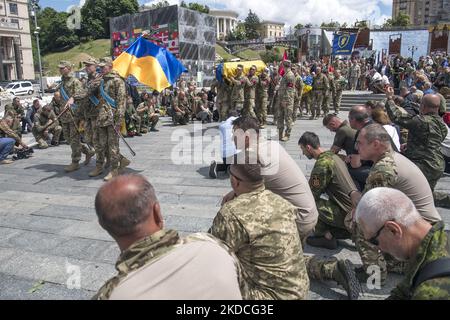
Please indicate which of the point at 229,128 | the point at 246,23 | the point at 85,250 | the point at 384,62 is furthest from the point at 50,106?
the point at 246,23

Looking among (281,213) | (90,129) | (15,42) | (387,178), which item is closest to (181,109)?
(90,129)

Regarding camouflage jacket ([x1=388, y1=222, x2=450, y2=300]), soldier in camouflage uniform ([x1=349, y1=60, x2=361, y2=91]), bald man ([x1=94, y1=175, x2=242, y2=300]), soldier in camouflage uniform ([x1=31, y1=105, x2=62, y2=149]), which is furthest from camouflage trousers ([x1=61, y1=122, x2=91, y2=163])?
soldier in camouflage uniform ([x1=349, y1=60, x2=361, y2=91])

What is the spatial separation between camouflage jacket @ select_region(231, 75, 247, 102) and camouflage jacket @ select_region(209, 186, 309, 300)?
9.21 meters

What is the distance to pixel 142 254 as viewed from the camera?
5.05ft

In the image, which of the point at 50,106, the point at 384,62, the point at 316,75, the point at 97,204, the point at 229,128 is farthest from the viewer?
the point at 384,62

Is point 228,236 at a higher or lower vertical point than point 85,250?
higher

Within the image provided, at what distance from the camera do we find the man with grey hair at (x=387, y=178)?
3.13 meters

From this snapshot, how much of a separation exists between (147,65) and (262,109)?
5345mm

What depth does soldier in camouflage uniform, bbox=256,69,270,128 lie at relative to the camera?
12.1 m
